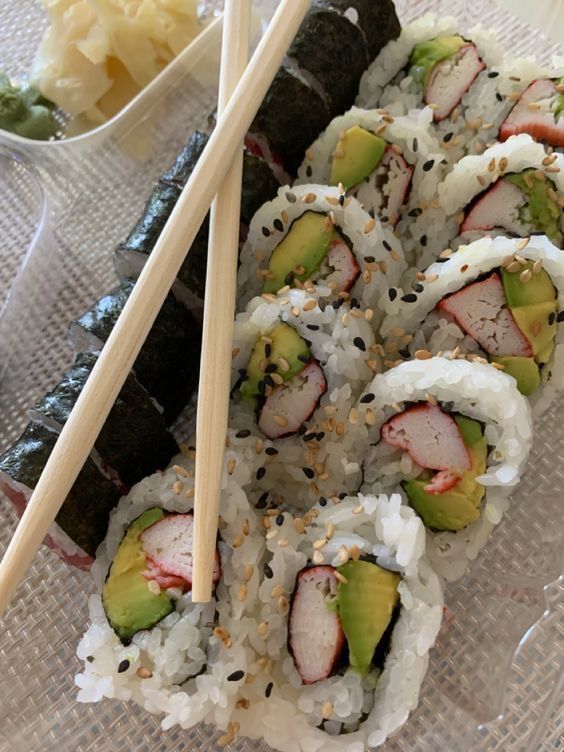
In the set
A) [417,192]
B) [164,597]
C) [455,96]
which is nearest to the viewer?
[164,597]

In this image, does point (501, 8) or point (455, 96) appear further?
point (501, 8)

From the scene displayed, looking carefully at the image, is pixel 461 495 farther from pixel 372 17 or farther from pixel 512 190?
pixel 372 17

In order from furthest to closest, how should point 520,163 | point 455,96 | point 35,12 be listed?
point 35,12 → point 455,96 → point 520,163

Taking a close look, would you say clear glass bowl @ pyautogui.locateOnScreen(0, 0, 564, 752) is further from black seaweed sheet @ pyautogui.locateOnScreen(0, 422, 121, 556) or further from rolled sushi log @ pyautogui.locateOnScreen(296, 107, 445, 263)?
rolled sushi log @ pyautogui.locateOnScreen(296, 107, 445, 263)

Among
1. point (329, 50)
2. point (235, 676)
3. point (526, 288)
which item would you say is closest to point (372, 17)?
point (329, 50)

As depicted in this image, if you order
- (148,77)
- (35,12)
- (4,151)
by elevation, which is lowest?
(148,77)

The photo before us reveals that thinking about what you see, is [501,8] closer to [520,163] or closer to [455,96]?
[455,96]

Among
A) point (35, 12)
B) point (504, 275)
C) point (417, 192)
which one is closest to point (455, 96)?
point (417, 192)

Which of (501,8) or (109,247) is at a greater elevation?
(109,247)
